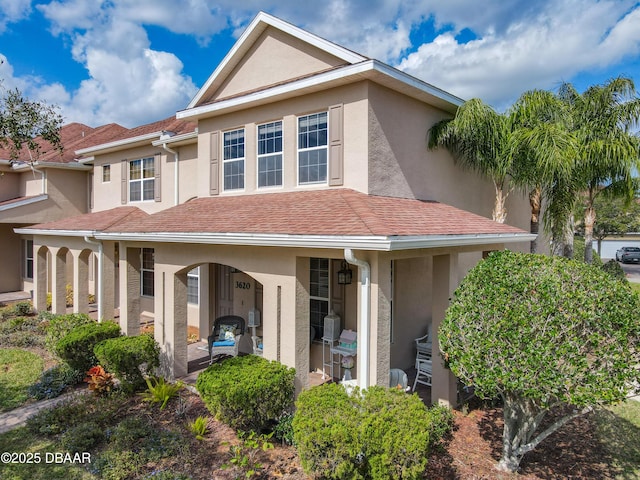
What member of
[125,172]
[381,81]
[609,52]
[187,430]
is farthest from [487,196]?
[125,172]

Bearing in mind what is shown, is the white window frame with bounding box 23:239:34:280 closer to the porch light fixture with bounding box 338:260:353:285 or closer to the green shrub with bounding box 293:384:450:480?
the porch light fixture with bounding box 338:260:353:285

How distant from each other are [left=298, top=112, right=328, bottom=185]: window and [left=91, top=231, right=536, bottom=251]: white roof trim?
3.20 m

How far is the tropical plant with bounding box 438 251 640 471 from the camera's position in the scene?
495cm

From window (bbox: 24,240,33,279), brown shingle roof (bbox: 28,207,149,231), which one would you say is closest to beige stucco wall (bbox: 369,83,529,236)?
brown shingle roof (bbox: 28,207,149,231)

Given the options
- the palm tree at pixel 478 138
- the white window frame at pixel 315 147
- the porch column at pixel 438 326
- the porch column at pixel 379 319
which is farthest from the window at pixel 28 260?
the porch column at pixel 438 326

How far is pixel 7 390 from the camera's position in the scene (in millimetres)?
9031

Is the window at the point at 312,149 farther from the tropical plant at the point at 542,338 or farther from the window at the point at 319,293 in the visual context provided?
the tropical plant at the point at 542,338

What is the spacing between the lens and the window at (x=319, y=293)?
10070 millimetres

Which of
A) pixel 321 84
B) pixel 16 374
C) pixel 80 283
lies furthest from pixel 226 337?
pixel 321 84

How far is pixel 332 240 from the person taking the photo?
629 centimetres

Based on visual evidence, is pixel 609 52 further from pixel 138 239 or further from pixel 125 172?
pixel 125 172

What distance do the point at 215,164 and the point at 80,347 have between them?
6.11 m

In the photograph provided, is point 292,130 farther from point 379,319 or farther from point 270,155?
point 379,319

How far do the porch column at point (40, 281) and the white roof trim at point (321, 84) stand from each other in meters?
9.13
